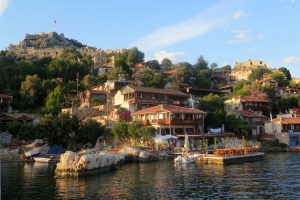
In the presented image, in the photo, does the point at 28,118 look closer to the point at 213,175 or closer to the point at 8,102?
the point at 8,102

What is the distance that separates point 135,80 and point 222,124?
119 feet

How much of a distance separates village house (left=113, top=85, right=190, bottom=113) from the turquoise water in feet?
115

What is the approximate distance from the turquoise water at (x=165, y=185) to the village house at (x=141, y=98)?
35.1 metres

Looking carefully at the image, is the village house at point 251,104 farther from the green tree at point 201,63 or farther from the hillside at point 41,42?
the hillside at point 41,42

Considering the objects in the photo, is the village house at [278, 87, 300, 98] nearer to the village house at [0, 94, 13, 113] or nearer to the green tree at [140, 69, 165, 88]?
the green tree at [140, 69, 165, 88]

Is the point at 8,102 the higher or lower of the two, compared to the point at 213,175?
higher

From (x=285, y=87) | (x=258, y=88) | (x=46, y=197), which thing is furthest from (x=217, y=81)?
(x=46, y=197)

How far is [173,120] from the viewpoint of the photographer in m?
64.4

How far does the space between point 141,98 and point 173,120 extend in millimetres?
13064

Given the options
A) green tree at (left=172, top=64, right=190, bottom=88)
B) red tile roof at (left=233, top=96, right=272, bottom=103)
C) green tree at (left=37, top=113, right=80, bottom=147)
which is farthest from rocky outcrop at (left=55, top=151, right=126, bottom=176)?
green tree at (left=172, top=64, right=190, bottom=88)

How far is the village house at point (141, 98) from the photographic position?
74.9 metres

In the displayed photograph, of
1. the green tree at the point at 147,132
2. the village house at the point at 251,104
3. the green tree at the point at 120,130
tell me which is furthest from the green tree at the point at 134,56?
the green tree at the point at 147,132

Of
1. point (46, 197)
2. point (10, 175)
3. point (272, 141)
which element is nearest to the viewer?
point (46, 197)

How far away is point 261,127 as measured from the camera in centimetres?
7925
